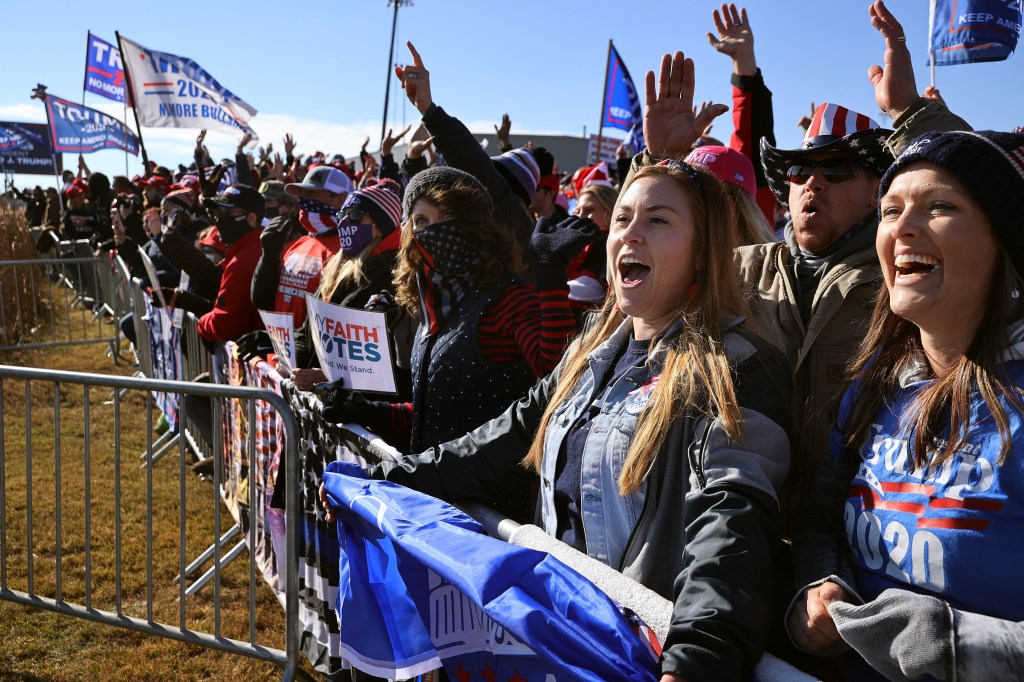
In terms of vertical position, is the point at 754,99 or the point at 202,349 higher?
the point at 754,99

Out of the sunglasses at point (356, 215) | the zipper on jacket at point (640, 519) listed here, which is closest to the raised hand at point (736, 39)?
the sunglasses at point (356, 215)

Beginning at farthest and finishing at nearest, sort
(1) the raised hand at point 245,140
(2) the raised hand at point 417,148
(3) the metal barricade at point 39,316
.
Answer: (1) the raised hand at point 245,140 → (3) the metal barricade at point 39,316 → (2) the raised hand at point 417,148

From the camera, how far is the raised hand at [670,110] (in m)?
3.38

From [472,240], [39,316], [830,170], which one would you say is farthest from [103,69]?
[830,170]

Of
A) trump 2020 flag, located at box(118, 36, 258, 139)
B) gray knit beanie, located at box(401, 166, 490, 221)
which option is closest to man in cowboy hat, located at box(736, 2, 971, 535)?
gray knit beanie, located at box(401, 166, 490, 221)

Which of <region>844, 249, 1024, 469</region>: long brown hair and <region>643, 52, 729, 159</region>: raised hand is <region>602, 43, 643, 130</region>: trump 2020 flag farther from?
<region>844, 249, 1024, 469</region>: long brown hair

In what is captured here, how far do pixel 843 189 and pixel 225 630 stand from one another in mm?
3949

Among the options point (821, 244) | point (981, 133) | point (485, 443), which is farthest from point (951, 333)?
point (485, 443)

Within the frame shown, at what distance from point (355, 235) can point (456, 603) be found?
3.18m

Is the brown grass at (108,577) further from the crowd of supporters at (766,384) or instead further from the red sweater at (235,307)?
the crowd of supporters at (766,384)

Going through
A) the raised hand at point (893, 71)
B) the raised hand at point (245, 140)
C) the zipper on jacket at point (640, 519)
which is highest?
the raised hand at point (245, 140)

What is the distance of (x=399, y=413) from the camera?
3.73m

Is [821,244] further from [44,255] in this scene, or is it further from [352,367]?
[44,255]

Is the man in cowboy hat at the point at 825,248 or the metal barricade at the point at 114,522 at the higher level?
the man in cowboy hat at the point at 825,248
